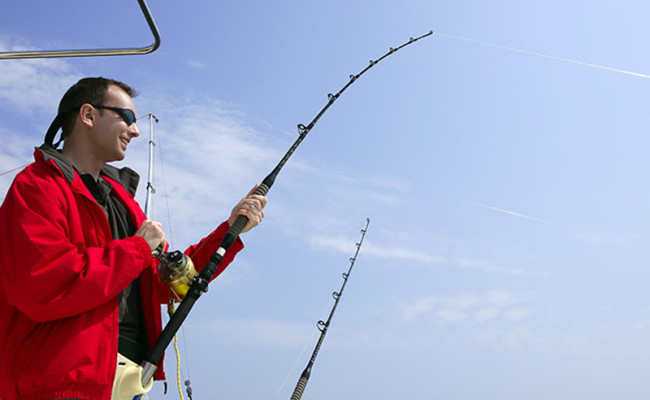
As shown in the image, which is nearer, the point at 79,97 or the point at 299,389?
the point at 79,97

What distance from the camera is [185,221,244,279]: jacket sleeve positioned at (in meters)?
2.83

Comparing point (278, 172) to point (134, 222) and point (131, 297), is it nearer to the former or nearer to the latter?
point (134, 222)

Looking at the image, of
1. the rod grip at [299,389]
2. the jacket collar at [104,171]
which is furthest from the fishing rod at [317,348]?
the jacket collar at [104,171]

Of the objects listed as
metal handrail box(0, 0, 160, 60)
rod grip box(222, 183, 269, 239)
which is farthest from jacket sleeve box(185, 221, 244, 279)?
metal handrail box(0, 0, 160, 60)

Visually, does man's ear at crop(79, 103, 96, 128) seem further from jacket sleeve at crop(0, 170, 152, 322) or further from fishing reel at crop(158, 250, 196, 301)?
fishing reel at crop(158, 250, 196, 301)

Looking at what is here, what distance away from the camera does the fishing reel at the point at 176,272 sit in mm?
2504

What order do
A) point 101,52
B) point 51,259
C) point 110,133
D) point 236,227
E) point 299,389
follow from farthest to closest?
point 299,389 < point 236,227 < point 110,133 < point 51,259 < point 101,52

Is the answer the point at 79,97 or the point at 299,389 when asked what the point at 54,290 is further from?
the point at 299,389

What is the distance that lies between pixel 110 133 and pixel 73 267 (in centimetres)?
72

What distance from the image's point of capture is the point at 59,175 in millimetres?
2221

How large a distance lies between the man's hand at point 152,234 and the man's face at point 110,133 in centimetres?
38

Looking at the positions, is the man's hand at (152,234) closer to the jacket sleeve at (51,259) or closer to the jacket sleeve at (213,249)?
the jacket sleeve at (51,259)

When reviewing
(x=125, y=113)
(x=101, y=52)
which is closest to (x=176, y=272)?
(x=125, y=113)

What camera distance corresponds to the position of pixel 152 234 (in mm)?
2336
